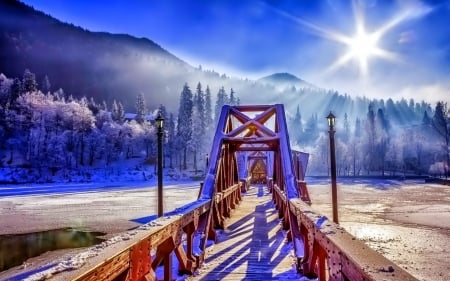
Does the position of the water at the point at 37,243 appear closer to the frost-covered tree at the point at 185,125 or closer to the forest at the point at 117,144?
the forest at the point at 117,144

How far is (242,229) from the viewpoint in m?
9.07

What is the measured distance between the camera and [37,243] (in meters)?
10.9

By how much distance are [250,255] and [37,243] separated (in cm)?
842

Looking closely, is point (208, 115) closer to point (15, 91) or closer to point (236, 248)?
point (15, 91)

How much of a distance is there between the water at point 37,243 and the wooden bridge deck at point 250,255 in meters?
5.34

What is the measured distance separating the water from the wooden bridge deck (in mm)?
5339

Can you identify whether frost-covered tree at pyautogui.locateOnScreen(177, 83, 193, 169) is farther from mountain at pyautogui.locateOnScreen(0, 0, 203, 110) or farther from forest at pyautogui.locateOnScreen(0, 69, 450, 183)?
mountain at pyautogui.locateOnScreen(0, 0, 203, 110)

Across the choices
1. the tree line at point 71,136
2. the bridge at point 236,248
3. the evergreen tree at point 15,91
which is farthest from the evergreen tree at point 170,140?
the bridge at point 236,248

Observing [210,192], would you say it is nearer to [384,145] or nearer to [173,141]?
[173,141]

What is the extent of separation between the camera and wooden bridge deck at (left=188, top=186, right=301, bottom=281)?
16.6 feet

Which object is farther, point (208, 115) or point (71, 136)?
point (208, 115)

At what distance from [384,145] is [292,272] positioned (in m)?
79.3

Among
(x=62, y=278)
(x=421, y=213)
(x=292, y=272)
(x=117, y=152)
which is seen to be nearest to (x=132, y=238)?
(x=62, y=278)

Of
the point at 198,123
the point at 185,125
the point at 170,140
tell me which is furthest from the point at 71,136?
the point at 198,123
